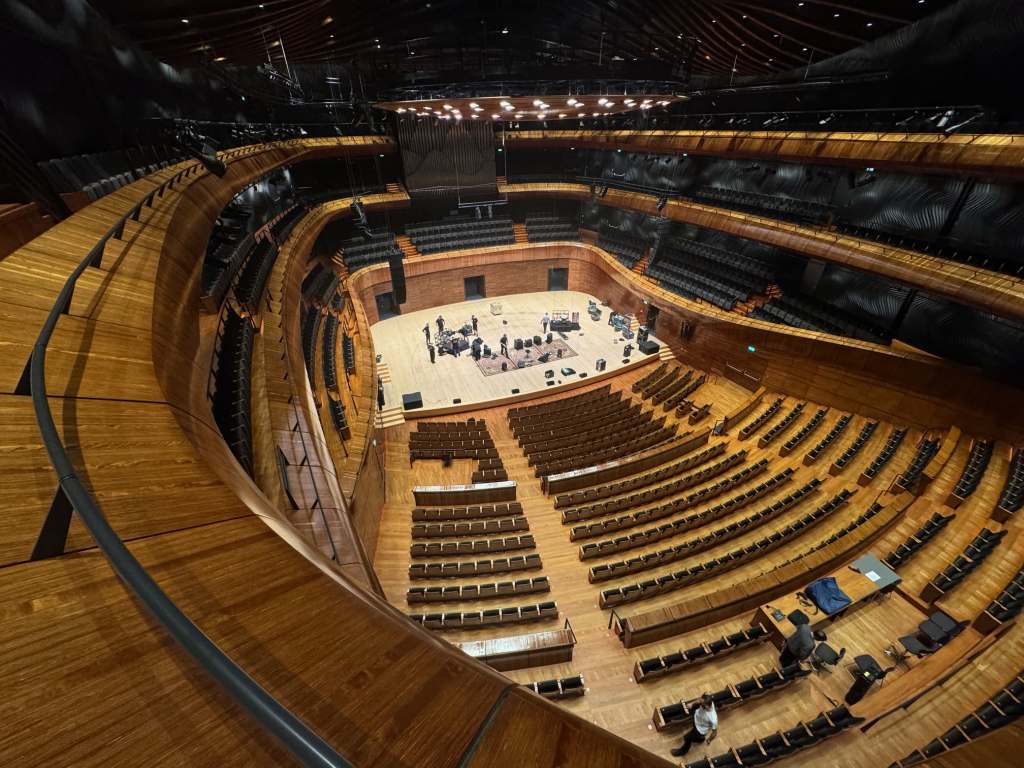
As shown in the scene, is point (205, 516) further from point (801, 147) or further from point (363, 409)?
point (801, 147)

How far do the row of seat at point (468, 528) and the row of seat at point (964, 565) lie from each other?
409cm

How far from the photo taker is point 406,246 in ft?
39.9

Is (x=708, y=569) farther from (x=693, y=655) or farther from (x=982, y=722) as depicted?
(x=982, y=722)

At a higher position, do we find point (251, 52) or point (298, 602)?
point (251, 52)

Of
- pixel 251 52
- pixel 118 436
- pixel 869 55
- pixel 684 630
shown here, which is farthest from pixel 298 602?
pixel 869 55

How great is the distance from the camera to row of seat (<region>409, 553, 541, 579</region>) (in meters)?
4.70

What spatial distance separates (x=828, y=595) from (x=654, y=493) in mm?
2081

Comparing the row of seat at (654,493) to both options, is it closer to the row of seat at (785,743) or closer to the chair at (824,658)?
the chair at (824,658)

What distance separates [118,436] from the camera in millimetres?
1054

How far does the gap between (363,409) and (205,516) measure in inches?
206

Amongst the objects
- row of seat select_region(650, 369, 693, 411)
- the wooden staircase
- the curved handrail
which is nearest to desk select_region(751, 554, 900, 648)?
row of seat select_region(650, 369, 693, 411)

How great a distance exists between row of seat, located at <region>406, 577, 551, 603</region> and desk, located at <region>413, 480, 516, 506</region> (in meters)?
1.36

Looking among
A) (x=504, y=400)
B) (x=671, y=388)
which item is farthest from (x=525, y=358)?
(x=671, y=388)

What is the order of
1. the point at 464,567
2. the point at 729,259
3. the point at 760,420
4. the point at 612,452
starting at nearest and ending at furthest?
the point at 464,567 < the point at 612,452 < the point at 760,420 < the point at 729,259
